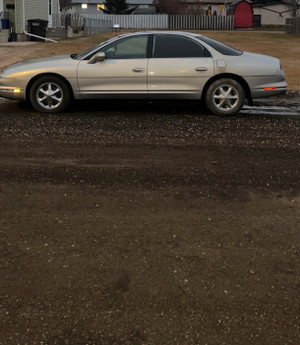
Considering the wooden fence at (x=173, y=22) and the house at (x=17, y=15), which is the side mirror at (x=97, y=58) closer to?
the house at (x=17, y=15)

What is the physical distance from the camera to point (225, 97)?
8.73m

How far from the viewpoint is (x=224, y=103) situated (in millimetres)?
8758

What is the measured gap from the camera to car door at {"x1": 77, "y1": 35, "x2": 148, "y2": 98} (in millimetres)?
8727

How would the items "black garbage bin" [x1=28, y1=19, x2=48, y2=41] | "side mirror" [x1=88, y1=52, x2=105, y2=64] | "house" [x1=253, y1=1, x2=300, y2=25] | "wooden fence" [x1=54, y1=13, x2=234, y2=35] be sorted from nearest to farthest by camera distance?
1. "side mirror" [x1=88, y1=52, x2=105, y2=64]
2. "black garbage bin" [x1=28, y1=19, x2=48, y2=41]
3. "wooden fence" [x1=54, y1=13, x2=234, y2=35]
4. "house" [x1=253, y1=1, x2=300, y2=25]

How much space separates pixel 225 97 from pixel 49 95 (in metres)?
3.18

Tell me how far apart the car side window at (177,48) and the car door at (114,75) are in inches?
11.0

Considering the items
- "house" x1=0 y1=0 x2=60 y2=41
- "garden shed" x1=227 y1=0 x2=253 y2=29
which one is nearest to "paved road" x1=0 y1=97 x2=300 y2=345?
"house" x1=0 y1=0 x2=60 y2=41

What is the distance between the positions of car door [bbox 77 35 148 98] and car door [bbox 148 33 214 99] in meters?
0.18

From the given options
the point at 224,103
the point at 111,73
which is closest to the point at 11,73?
the point at 111,73

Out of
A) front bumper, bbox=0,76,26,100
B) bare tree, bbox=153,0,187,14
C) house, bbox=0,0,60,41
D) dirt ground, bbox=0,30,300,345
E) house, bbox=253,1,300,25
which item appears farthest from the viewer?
house, bbox=253,1,300,25

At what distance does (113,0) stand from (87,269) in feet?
206

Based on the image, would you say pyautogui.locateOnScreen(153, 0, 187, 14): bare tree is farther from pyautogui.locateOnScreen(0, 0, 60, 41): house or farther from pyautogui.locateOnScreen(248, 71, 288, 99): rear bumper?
pyautogui.locateOnScreen(248, 71, 288, 99): rear bumper

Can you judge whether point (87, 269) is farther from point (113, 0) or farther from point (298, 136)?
point (113, 0)

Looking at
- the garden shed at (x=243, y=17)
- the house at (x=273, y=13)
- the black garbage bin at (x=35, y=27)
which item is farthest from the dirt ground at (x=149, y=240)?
the house at (x=273, y=13)
